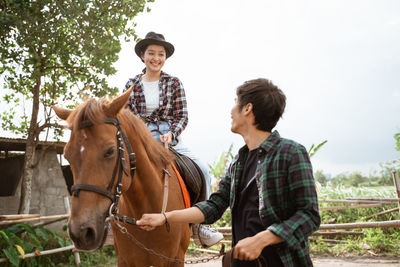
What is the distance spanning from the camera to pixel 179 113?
146 inches

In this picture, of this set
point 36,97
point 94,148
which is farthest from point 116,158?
point 36,97

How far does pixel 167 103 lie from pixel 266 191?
233 cm

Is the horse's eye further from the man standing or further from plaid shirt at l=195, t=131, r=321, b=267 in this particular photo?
plaid shirt at l=195, t=131, r=321, b=267

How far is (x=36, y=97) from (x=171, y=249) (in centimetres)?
691

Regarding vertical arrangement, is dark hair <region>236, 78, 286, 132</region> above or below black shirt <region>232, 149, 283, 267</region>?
above

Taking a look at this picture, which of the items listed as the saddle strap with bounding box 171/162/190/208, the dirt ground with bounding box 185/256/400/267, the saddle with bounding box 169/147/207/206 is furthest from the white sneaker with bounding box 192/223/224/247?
the dirt ground with bounding box 185/256/400/267

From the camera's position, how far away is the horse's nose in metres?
1.85

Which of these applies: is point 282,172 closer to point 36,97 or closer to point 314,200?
point 314,200

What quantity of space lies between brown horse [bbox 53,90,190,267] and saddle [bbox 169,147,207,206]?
0.88 feet

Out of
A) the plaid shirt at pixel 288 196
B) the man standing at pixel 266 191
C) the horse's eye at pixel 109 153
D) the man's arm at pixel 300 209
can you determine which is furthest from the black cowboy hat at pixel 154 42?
the man's arm at pixel 300 209

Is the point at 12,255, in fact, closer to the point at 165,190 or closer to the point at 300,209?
the point at 165,190

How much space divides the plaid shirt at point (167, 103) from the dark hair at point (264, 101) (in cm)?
196

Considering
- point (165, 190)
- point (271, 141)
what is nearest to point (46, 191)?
point (165, 190)

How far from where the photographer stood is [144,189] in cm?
266
